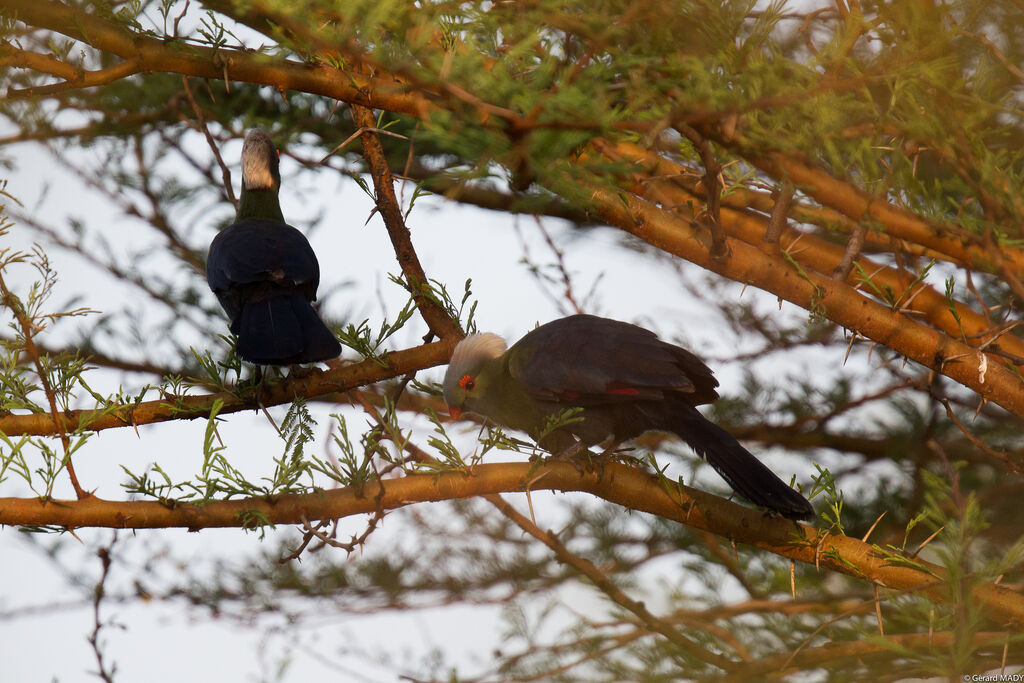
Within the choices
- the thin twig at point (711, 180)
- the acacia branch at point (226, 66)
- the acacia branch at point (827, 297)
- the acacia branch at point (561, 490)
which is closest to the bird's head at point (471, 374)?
the acacia branch at point (561, 490)

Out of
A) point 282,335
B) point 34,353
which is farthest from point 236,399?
point 34,353

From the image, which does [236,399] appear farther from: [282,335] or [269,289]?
[269,289]

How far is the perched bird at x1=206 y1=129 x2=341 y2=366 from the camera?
3150mm

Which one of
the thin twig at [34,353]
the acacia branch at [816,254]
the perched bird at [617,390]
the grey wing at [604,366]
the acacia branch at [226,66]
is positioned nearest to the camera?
the thin twig at [34,353]

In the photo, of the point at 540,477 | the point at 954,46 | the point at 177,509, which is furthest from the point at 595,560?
the point at 954,46

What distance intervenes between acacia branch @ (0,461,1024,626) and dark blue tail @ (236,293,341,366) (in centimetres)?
75

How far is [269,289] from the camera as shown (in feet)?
11.6

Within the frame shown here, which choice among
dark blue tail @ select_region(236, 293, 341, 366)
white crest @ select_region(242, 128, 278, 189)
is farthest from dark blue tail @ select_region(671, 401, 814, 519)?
white crest @ select_region(242, 128, 278, 189)

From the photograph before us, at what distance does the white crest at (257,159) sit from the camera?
4.54 m

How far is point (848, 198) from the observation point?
230 centimetres

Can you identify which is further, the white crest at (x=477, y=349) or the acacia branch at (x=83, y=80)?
the white crest at (x=477, y=349)

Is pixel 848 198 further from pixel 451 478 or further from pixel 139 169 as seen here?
pixel 139 169

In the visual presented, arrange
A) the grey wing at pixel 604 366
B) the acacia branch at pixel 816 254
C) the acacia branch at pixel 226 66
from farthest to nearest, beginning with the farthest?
1. the acacia branch at pixel 816 254
2. the grey wing at pixel 604 366
3. the acacia branch at pixel 226 66

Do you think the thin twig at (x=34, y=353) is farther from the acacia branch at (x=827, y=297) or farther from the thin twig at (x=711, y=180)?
the thin twig at (x=711, y=180)
